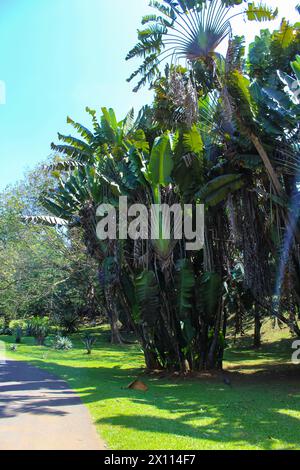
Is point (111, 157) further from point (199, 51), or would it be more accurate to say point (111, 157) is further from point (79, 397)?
point (79, 397)

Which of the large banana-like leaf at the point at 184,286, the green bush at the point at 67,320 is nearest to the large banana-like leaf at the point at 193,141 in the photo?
the large banana-like leaf at the point at 184,286

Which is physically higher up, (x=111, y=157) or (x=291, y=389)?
(x=111, y=157)

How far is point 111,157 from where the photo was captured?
14.8 metres

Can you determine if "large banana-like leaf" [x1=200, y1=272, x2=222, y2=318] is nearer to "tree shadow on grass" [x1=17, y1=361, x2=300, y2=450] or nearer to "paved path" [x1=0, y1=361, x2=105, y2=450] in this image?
"tree shadow on grass" [x1=17, y1=361, x2=300, y2=450]

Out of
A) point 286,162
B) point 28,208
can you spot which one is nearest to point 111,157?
point 286,162

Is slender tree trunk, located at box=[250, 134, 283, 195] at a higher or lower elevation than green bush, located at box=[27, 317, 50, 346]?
higher

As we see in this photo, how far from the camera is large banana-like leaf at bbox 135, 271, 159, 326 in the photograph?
43.0 ft

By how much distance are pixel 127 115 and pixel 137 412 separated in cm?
1157

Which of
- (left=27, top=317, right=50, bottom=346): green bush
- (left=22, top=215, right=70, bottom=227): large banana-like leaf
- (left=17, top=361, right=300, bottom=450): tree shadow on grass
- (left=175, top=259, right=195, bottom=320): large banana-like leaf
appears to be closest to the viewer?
(left=17, top=361, right=300, bottom=450): tree shadow on grass

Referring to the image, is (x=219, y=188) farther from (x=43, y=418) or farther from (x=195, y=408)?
(x=43, y=418)

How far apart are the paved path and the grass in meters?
0.27

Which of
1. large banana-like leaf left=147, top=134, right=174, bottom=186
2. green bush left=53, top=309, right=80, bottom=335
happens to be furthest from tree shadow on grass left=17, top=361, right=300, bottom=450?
green bush left=53, top=309, right=80, bottom=335

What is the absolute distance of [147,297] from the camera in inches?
514
